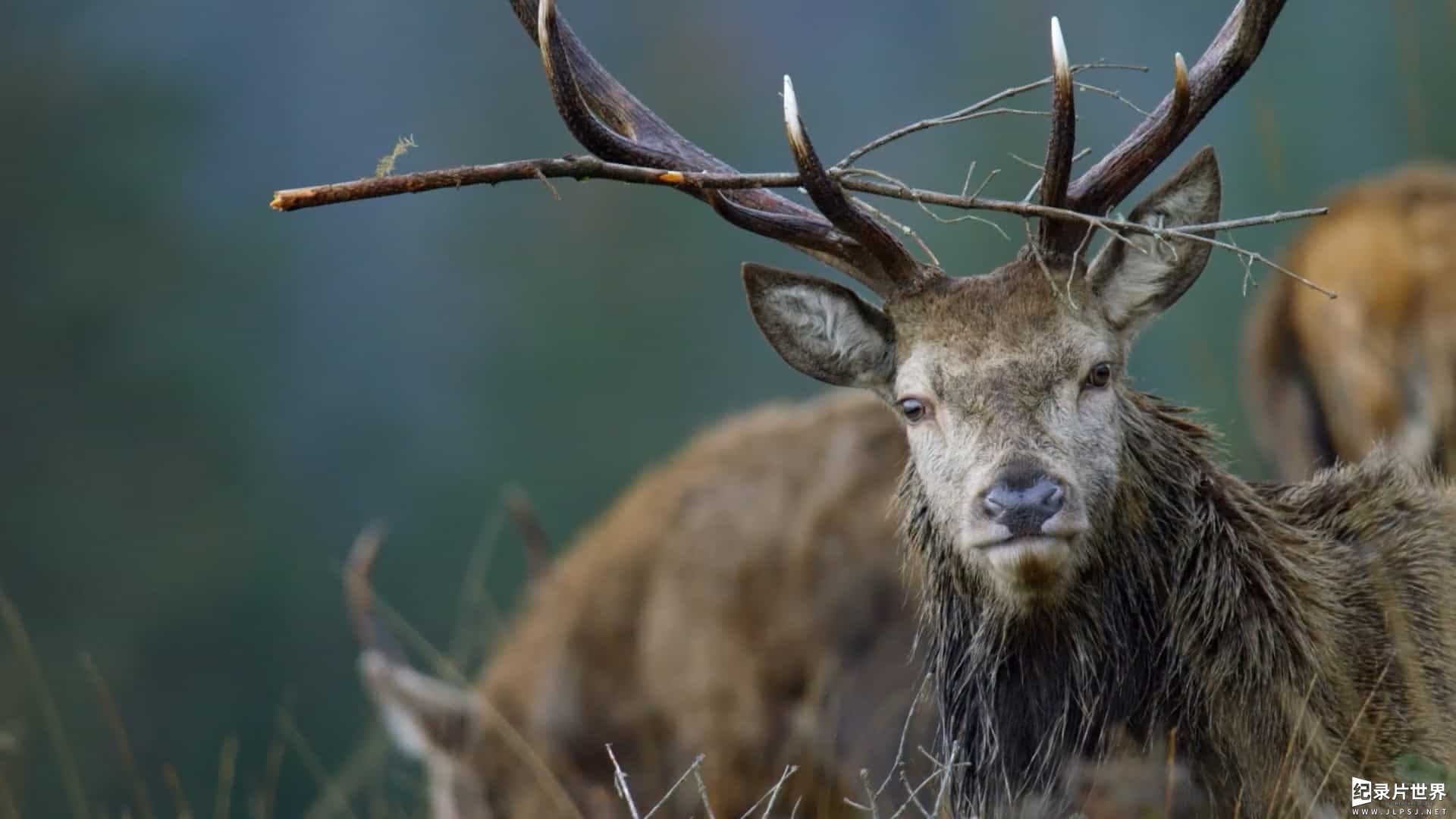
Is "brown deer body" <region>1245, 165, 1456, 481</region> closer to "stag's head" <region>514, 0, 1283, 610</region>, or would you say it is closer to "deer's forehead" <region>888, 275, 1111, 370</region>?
"stag's head" <region>514, 0, 1283, 610</region>

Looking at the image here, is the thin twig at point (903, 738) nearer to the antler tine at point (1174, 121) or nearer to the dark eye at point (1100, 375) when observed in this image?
the dark eye at point (1100, 375)

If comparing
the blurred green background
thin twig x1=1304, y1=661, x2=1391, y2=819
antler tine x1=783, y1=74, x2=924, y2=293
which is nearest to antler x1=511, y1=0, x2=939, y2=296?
antler tine x1=783, y1=74, x2=924, y2=293

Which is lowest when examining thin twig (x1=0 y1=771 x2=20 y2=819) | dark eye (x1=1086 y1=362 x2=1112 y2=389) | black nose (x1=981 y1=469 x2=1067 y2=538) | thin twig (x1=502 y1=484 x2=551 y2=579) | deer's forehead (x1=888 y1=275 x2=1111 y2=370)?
thin twig (x1=0 y1=771 x2=20 y2=819)

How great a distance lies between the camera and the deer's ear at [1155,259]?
3.19 m

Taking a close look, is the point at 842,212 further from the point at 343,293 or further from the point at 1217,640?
the point at 343,293

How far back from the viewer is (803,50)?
14281 millimetres

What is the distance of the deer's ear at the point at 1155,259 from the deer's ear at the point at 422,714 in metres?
3.32

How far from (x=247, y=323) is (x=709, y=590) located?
912cm

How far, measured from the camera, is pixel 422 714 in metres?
5.94

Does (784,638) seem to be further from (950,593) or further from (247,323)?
(247,323)

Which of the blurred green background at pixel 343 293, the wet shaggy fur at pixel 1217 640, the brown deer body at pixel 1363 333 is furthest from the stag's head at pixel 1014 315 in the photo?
the blurred green background at pixel 343 293

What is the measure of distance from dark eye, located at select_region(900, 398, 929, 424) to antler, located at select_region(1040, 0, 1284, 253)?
0.37m

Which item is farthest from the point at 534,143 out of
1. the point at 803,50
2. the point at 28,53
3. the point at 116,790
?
the point at 116,790

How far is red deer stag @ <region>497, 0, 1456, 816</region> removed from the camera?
2932 millimetres
